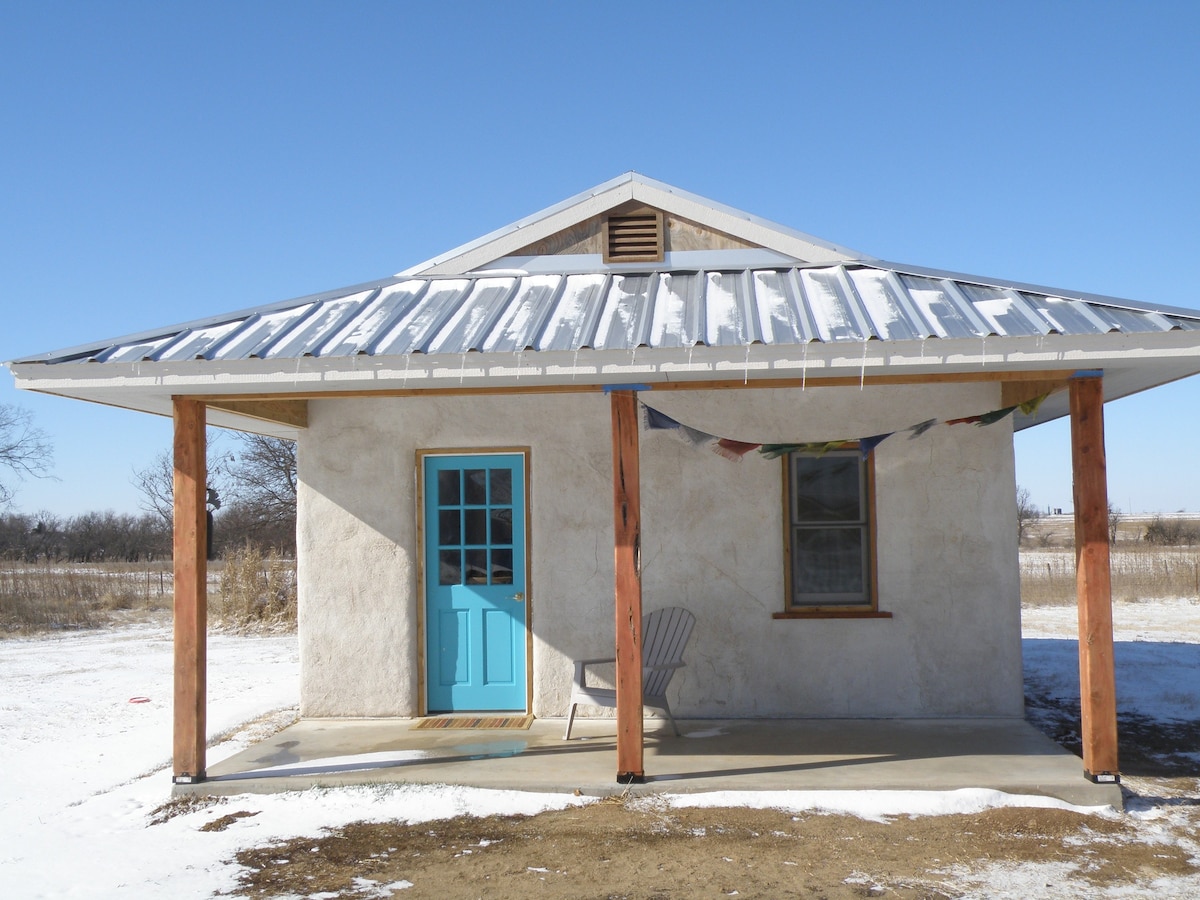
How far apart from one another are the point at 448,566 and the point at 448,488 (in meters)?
0.62

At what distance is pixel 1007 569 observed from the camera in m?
7.47

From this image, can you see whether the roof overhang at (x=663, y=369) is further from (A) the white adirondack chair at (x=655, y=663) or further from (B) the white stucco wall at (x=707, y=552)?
(A) the white adirondack chair at (x=655, y=663)

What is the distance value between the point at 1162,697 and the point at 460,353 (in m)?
7.23

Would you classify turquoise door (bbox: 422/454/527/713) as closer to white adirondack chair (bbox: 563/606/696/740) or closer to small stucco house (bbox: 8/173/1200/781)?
small stucco house (bbox: 8/173/1200/781)

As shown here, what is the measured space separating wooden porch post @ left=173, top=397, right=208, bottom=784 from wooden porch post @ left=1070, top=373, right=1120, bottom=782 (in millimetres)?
5160

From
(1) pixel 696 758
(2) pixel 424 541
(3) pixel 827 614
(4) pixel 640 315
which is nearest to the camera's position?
(4) pixel 640 315

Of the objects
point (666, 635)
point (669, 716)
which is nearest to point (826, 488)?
point (666, 635)

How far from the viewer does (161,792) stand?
6.09 meters

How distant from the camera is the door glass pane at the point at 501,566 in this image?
789cm

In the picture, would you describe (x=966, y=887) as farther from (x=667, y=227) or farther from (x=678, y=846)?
(x=667, y=227)

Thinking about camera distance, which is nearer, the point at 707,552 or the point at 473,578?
the point at 707,552

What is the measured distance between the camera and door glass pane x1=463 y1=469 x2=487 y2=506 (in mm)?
7926

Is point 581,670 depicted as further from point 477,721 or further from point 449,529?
point 449,529

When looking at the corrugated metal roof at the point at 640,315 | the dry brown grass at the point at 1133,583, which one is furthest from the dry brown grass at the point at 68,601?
the dry brown grass at the point at 1133,583
